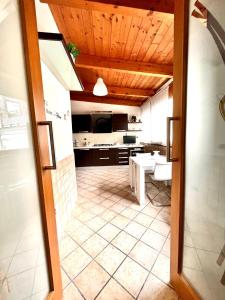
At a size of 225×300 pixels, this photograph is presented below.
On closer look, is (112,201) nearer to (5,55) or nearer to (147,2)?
(5,55)

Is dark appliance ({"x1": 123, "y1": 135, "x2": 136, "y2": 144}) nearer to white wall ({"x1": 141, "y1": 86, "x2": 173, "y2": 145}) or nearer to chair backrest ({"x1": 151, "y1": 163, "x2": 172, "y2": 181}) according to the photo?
white wall ({"x1": 141, "y1": 86, "x2": 173, "y2": 145})

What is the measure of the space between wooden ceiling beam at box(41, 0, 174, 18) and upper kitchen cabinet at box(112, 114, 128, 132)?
4.22 metres

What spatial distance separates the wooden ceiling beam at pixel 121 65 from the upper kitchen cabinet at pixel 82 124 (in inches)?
108

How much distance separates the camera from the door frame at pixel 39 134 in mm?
873

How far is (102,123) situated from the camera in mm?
5773

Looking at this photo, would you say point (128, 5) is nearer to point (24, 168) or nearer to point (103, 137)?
point (24, 168)

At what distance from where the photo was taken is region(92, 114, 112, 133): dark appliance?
5746 millimetres

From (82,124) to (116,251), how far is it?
4.69 metres

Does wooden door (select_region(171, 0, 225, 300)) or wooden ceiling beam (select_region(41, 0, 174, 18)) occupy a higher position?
wooden ceiling beam (select_region(41, 0, 174, 18))

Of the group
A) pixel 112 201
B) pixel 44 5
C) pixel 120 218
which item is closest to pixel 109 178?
pixel 112 201

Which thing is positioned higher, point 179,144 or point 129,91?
point 129,91

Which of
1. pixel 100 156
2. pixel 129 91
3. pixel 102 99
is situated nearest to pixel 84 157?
pixel 100 156

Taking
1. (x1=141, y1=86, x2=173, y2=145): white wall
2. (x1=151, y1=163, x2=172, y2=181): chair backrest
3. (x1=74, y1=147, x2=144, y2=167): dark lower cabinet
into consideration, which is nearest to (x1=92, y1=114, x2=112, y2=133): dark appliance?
(x1=74, y1=147, x2=144, y2=167): dark lower cabinet

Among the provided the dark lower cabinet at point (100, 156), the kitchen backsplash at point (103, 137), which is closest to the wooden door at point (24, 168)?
the dark lower cabinet at point (100, 156)
